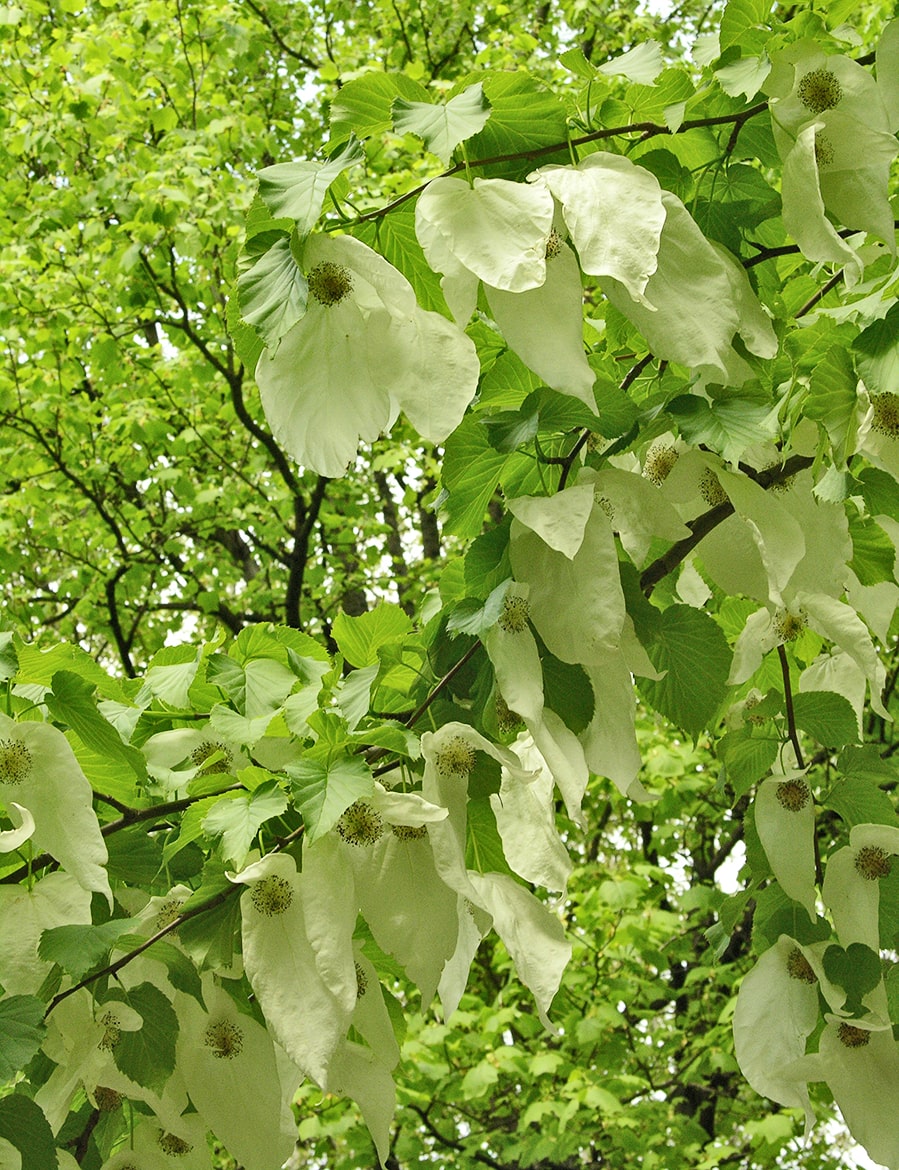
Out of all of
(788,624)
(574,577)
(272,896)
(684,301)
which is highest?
(684,301)

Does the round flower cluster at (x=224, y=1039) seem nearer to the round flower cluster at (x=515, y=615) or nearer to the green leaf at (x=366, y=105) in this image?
the round flower cluster at (x=515, y=615)

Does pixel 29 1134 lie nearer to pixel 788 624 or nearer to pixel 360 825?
pixel 360 825

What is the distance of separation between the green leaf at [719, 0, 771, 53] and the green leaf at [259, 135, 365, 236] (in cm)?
39

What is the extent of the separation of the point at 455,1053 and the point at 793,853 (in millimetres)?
4074

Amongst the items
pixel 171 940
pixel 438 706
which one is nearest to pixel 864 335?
pixel 438 706

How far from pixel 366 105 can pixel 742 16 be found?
14.3 inches

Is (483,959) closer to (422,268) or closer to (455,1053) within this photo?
(455,1053)

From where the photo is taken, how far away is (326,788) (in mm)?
955

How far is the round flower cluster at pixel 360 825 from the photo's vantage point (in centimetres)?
96

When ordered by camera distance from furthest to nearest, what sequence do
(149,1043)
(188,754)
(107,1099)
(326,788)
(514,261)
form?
(188,754) < (107,1099) < (149,1043) < (326,788) < (514,261)

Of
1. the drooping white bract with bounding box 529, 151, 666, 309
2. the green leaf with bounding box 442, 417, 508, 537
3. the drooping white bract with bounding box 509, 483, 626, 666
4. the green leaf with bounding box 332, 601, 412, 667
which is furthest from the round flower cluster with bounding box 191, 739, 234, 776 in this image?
the drooping white bract with bounding box 529, 151, 666, 309

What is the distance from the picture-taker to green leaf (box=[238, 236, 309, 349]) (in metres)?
0.90

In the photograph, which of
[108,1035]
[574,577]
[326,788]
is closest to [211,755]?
[108,1035]

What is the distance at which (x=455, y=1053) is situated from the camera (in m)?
4.99
